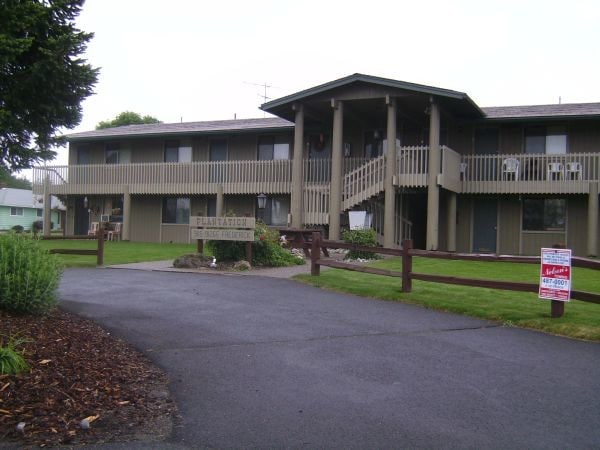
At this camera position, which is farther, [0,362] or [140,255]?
[140,255]

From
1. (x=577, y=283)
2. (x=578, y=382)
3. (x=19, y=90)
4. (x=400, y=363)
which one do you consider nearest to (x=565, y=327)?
(x=578, y=382)

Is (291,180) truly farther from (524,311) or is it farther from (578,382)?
(578,382)

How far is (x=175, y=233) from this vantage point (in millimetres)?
27391

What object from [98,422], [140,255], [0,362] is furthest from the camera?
[140,255]

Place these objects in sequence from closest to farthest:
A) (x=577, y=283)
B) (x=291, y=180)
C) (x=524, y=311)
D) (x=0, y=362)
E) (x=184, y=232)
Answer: (x=0, y=362), (x=524, y=311), (x=577, y=283), (x=291, y=180), (x=184, y=232)

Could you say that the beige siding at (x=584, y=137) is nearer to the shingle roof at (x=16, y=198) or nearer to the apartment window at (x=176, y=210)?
the apartment window at (x=176, y=210)

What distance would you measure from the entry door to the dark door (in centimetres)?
1957

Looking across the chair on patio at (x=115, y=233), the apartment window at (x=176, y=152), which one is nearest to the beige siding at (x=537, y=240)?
the apartment window at (x=176, y=152)

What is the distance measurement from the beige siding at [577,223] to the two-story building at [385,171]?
0.04m

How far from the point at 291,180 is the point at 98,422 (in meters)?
18.9

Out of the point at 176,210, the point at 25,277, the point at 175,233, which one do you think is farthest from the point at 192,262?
the point at 176,210

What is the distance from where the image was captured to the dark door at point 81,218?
97.5 feet

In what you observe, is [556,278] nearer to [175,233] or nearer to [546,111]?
[546,111]

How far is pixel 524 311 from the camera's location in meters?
8.97
